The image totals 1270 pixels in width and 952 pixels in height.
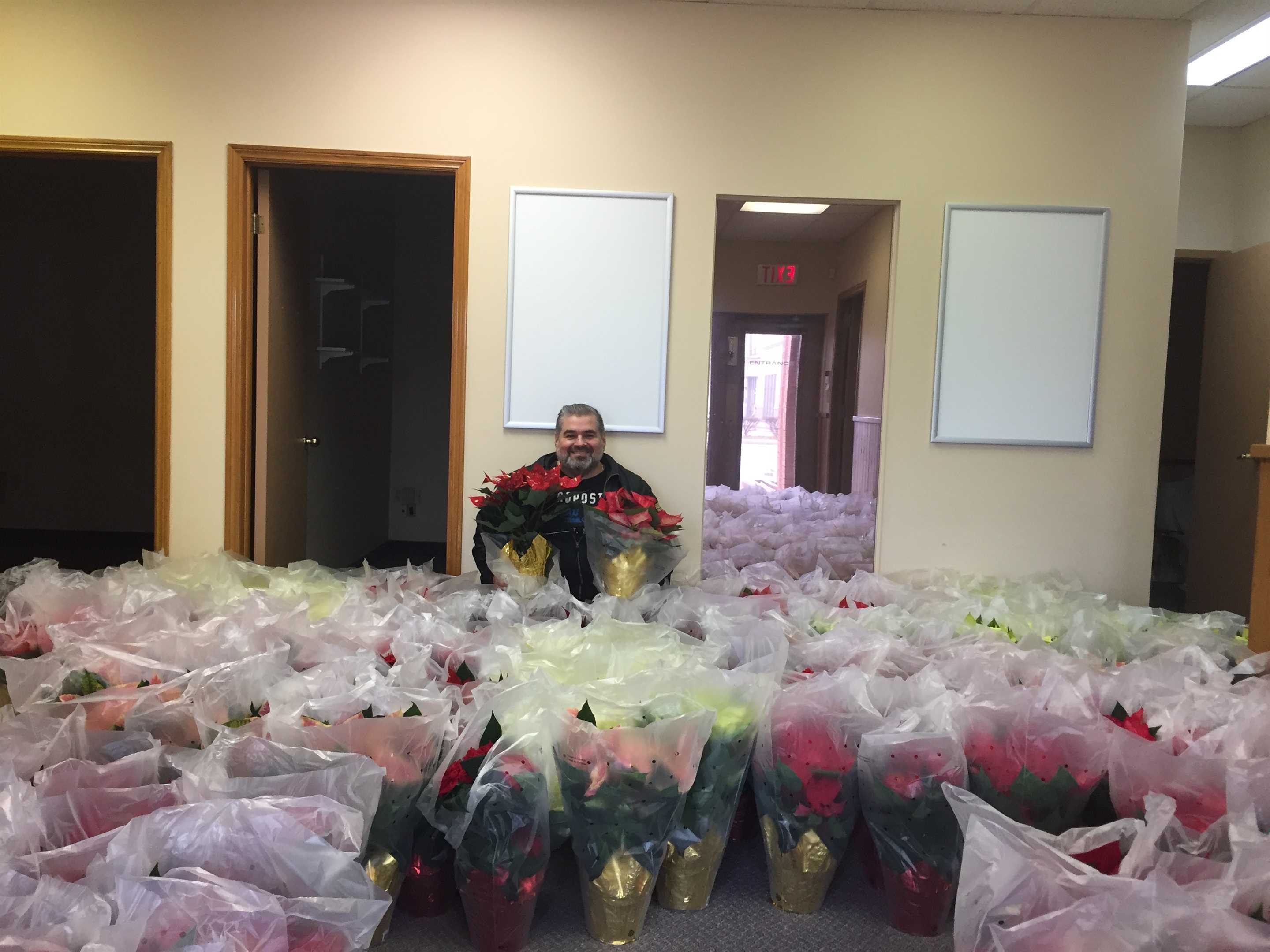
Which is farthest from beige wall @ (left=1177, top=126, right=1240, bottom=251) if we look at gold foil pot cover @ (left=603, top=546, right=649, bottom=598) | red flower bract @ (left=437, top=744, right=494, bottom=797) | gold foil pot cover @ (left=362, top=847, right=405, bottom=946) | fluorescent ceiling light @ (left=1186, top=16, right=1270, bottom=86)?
gold foil pot cover @ (left=362, top=847, right=405, bottom=946)

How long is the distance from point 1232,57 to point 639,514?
3.19 metres

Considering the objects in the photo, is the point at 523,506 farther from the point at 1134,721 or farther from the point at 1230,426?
the point at 1230,426

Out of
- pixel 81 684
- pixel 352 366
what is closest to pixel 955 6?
pixel 352 366

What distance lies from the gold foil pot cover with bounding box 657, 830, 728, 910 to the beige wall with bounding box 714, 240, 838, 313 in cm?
723

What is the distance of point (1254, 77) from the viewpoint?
429cm

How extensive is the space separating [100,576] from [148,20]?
6.73ft

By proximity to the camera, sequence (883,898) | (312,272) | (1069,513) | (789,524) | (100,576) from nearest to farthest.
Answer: (883,898)
(100,576)
(1069,513)
(312,272)
(789,524)

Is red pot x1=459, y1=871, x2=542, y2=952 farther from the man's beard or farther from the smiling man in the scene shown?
the man's beard

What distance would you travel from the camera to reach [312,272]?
4.43m

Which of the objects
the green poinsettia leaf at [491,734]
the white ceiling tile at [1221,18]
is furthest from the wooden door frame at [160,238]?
the white ceiling tile at [1221,18]

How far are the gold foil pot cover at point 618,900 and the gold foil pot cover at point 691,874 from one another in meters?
0.09

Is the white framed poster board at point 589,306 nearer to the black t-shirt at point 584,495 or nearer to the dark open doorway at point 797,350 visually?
the black t-shirt at point 584,495

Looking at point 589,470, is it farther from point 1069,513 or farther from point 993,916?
point 993,916

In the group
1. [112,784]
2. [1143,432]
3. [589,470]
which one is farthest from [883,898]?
[1143,432]
